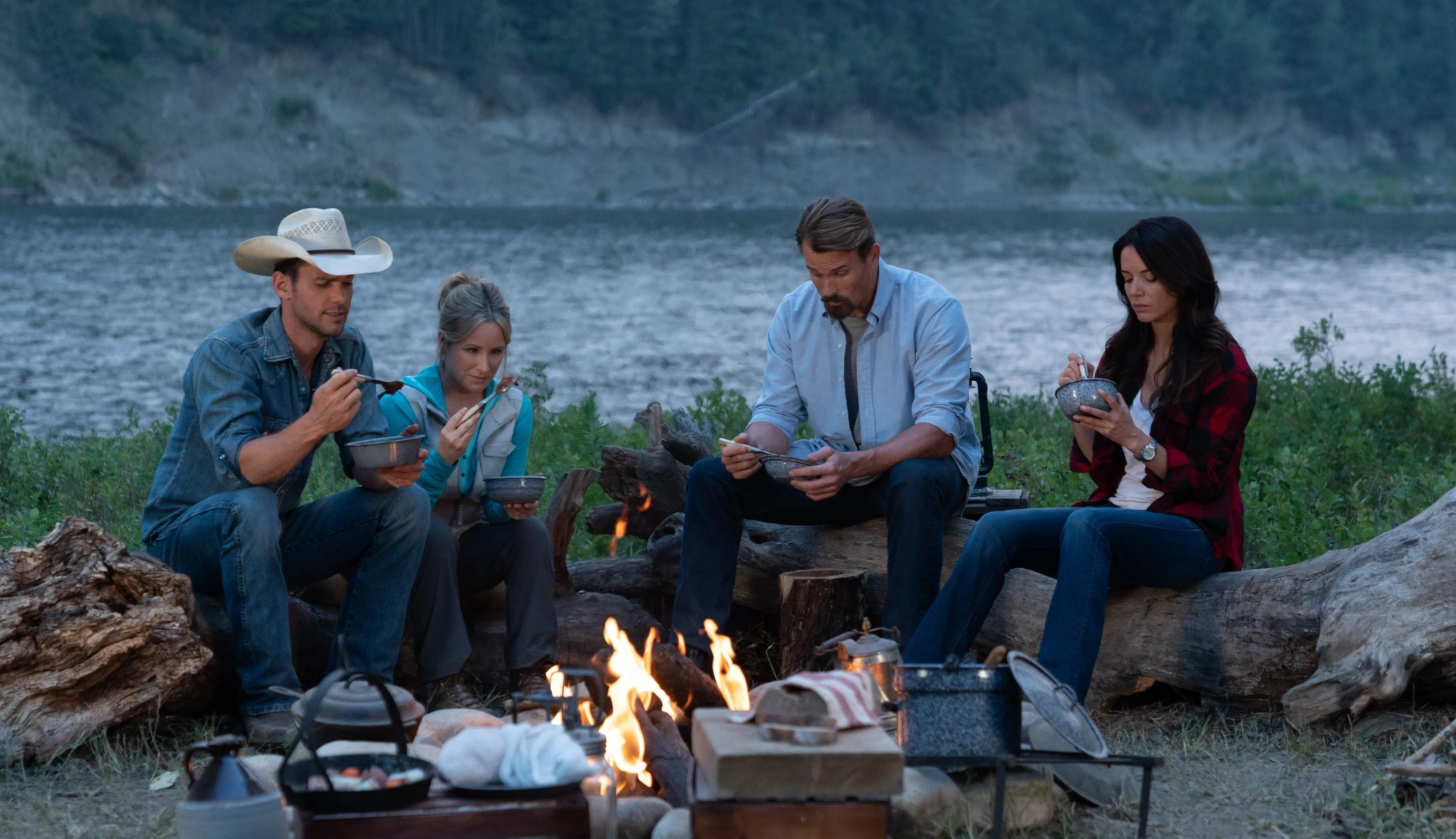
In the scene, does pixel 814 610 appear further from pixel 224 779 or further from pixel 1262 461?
pixel 1262 461

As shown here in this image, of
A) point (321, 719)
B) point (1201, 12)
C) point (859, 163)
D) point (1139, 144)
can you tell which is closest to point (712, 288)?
point (321, 719)

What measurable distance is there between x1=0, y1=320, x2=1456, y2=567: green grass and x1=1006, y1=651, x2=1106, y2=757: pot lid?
2.95 metres

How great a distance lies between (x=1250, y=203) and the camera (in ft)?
262

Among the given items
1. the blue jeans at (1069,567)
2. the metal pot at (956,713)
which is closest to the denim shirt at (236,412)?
the blue jeans at (1069,567)

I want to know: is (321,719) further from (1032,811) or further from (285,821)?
(1032,811)

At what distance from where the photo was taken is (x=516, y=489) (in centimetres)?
526

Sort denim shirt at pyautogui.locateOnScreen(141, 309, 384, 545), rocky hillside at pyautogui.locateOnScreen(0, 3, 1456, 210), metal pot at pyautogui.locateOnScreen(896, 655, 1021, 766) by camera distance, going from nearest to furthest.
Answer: metal pot at pyautogui.locateOnScreen(896, 655, 1021, 766) < denim shirt at pyautogui.locateOnScreen(141, 309, 384, 545) < rocky hillside at pyautogui.locateOnScreen(0, 3, 1456, 210)

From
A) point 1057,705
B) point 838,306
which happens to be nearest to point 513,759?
point 1057,705

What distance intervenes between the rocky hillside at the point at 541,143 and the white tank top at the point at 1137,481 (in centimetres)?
5930

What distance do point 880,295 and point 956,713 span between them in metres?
2.21

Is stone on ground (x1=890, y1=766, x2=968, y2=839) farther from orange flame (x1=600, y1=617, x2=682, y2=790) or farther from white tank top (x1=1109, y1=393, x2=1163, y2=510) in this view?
white tank top (x1=1109, y1=393, x2=1163, y2=510)

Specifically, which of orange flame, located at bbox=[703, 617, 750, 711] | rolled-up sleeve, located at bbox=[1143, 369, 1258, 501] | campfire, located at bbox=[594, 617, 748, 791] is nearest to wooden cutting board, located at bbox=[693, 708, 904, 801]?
campfire, located at bbox=[594, 617, 748, 791]

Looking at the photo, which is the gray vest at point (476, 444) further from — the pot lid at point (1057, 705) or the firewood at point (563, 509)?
the pot lid at point (1057, 705)

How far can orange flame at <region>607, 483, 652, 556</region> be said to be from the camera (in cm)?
658
